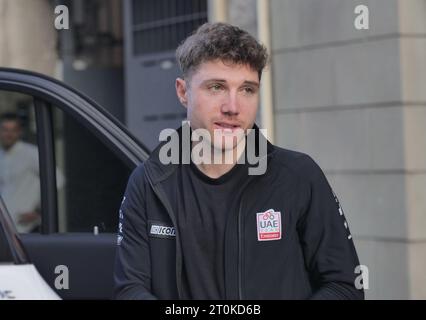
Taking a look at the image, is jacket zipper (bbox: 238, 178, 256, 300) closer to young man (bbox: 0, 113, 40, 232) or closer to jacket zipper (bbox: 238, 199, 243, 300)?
jacket zipper (bbox: 238, 199, 243, 300)

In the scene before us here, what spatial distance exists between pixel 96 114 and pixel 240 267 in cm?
148

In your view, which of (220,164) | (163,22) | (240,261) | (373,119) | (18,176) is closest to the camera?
(240,261)

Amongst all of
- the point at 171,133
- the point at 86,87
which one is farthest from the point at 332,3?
the point at 171,133

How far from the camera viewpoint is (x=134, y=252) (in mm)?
2496

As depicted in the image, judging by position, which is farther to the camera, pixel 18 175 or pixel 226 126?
pixel 18 175

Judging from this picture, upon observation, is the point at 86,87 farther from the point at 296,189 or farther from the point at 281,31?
the point at 296,189

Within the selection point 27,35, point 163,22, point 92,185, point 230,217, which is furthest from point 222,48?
point 27,35

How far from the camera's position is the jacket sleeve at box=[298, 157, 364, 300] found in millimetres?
2414

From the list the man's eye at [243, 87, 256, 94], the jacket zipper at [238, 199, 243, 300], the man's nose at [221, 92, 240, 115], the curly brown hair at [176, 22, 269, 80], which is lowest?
the jacket zipper at [238, 199, 243, 300]

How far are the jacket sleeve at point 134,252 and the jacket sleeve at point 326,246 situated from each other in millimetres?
429

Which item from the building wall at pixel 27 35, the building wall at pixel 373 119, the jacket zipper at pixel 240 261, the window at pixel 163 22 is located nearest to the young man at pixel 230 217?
the jacket zipper at pixel 240 261

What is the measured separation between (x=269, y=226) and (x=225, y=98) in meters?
0.36

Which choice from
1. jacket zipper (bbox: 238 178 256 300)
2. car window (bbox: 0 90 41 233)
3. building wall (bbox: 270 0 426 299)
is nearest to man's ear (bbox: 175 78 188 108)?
jacket zipper (bbox: 238 178 256 300)

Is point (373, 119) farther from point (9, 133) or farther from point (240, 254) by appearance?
point (240, 254)
